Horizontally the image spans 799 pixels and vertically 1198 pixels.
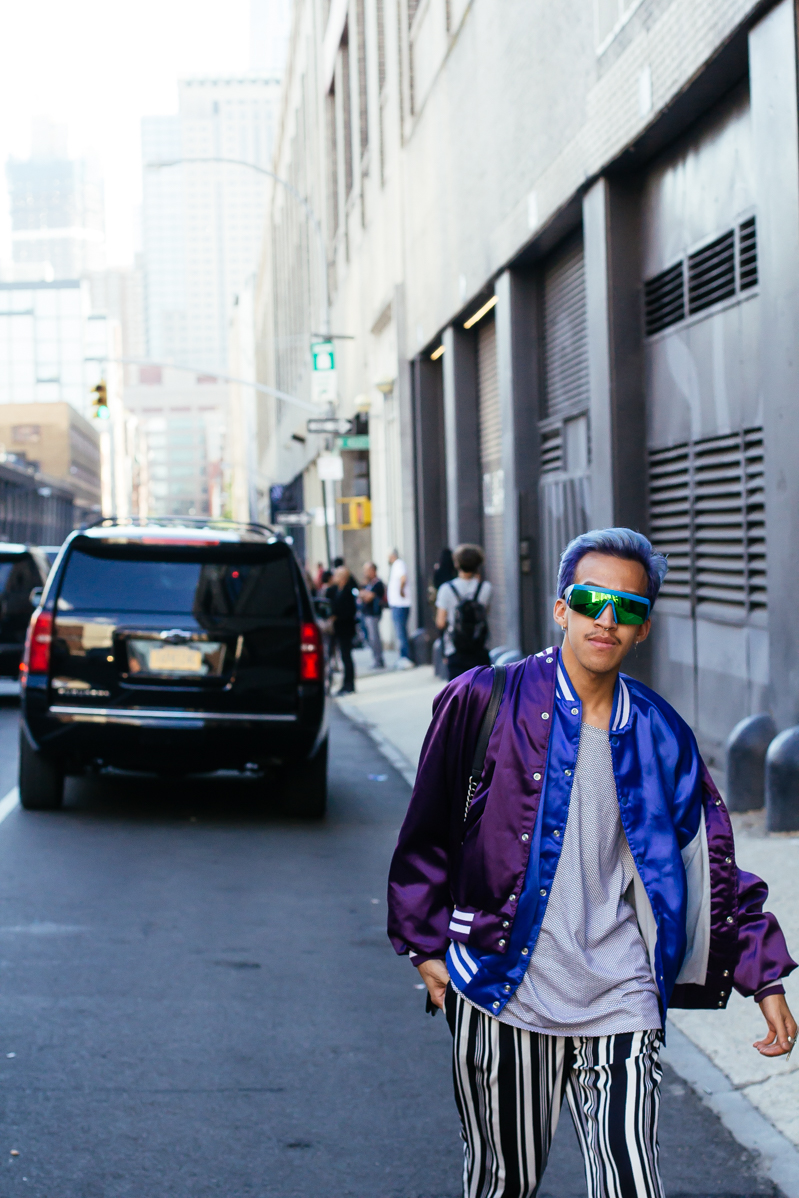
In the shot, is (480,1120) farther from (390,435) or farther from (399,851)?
(390,435)

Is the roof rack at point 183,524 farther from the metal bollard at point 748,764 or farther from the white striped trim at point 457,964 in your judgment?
the white striped trim at point 457,964

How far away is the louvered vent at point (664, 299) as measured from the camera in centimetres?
1129

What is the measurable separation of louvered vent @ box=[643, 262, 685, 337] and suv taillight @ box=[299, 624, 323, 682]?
12.3 ft

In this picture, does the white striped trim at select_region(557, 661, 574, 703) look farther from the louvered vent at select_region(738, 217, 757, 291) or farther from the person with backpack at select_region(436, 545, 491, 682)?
the person with backpack at select_region(436, 545, 491, 682)

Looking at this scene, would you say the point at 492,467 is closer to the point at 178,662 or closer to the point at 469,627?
the point at 469,627

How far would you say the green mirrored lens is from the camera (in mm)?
2949

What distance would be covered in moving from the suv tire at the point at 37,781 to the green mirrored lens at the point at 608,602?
7554 millimetres

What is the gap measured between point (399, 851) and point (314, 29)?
4125cm

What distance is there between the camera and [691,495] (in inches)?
436

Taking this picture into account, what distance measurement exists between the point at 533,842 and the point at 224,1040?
112 inches

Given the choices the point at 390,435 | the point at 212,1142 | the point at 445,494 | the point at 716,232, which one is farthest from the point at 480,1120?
the point at 390,435

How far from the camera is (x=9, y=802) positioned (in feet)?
35.2

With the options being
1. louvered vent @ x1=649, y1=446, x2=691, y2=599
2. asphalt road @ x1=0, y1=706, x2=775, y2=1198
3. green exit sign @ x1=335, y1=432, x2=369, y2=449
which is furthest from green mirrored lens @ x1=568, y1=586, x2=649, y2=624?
green exit sign @ x1=335, y1=432, x2=369, y2=449

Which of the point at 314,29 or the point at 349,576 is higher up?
the point at 314,29
